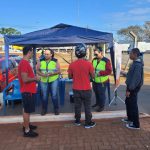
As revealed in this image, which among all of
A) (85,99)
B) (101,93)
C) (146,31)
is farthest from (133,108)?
(146,31)

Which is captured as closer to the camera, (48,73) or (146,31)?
(48,73)

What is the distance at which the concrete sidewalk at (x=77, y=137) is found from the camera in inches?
209

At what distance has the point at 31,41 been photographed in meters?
7.56

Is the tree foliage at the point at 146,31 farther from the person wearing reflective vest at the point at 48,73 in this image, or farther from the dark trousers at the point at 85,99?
the dark trousers at the point at 85,99

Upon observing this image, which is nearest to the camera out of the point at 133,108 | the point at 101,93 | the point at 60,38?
the point at 133,108

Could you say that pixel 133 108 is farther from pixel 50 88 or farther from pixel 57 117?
pixel 50 88

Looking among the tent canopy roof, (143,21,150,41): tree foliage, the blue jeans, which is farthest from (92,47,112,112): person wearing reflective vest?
(143,21,150,41): tree foliage

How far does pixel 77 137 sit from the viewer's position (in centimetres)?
577

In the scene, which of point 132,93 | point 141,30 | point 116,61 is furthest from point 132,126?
point 141,30

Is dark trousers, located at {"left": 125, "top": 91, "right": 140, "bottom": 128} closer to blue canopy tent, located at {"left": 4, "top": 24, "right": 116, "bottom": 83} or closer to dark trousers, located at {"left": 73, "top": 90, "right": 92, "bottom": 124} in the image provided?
dark trousers, located at {"left": 73, "top": 90, "right": 92, "bottom": 124}

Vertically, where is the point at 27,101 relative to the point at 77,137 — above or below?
above

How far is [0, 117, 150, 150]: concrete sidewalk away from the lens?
530 centimetres

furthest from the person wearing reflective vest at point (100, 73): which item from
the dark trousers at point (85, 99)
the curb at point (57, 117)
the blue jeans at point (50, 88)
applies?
the dark trousers at point (85, 99)

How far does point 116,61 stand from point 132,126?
2.63 meters
